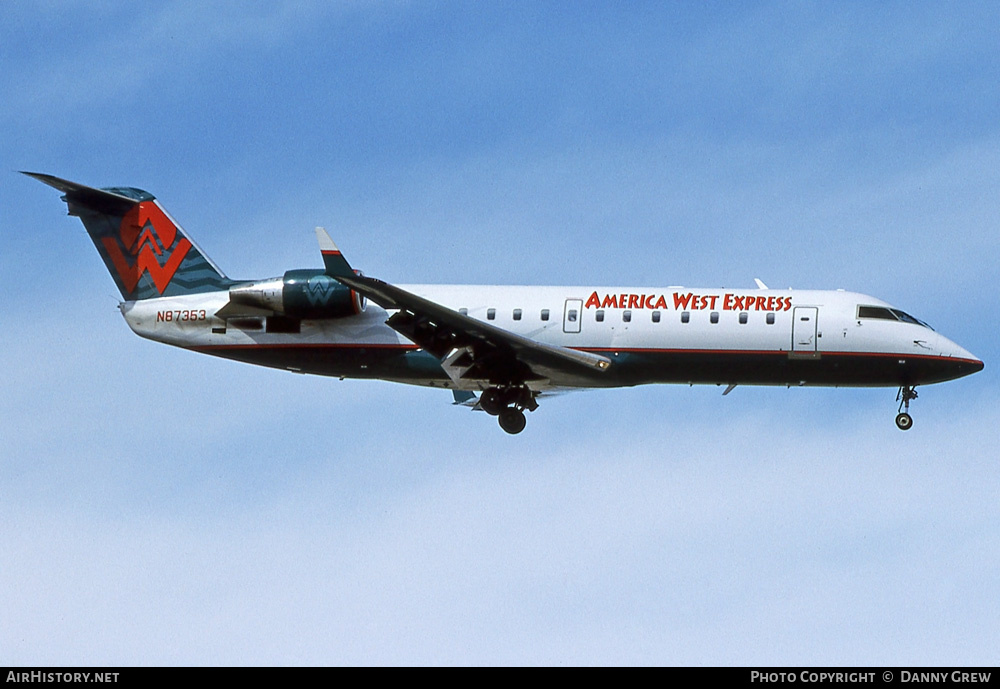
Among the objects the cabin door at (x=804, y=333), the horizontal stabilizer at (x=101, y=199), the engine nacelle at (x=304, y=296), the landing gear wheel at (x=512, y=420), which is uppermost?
the horizontal stabilizer at (x=101, y=199)

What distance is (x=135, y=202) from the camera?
3391 centimetres

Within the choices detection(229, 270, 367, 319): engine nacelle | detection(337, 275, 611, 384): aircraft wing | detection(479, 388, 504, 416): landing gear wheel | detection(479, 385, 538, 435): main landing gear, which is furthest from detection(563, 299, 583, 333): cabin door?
detection(229, 270, 367, 319): engine nacelle

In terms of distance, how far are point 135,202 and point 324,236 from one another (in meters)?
8.24

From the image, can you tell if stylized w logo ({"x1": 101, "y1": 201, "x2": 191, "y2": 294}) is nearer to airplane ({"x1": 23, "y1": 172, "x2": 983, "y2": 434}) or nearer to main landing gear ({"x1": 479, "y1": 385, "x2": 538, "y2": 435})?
airplane ({"x1": 23, "y1": 172, "x2": 983, "y2": 434})

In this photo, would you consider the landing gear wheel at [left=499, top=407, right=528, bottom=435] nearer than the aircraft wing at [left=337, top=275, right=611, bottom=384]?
No

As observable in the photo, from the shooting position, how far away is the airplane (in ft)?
99.1

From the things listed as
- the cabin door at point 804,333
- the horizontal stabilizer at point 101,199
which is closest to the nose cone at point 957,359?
the cabin door at point 804,333

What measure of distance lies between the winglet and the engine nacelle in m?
2.73

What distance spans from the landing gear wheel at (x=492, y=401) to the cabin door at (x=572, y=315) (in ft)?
7.06

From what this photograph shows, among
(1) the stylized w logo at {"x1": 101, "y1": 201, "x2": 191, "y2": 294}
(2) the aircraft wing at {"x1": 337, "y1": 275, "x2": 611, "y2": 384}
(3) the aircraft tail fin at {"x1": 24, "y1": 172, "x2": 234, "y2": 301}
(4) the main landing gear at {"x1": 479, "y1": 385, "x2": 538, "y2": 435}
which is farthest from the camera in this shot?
(1) the stylized w logo at {"x1": 101, "y1": 201, "x2": 191, "y2": 294}

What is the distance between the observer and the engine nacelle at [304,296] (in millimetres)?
30812

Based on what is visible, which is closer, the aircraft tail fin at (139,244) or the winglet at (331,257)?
the winglet at (331,257)

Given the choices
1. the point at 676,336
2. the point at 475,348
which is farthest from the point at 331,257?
the point at 676,336

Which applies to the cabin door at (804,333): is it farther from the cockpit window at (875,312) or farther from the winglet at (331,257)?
the winglet at (331,257)
